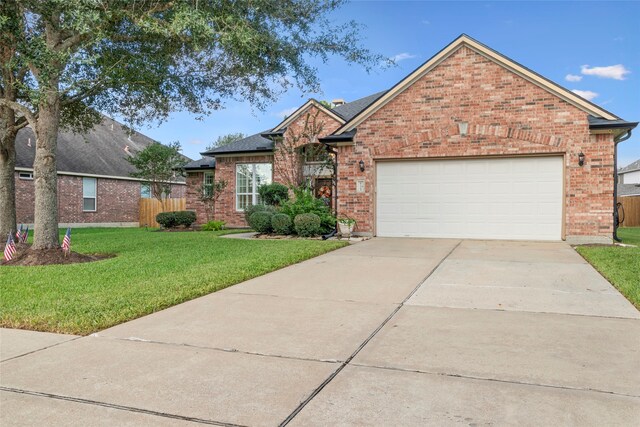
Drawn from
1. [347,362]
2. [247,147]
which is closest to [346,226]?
[247,147]

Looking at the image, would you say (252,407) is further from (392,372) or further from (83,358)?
(83,358)

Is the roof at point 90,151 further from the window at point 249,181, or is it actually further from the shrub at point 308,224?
the shrub at point 308,224

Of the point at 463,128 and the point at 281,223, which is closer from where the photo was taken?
the point at 463,128

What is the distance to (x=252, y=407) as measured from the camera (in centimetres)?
272

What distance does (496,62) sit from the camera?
41.5 ft

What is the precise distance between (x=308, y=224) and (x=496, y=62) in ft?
22.8

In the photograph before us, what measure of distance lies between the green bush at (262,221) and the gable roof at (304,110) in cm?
581

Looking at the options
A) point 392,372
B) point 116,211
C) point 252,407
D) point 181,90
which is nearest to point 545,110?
point 181,90

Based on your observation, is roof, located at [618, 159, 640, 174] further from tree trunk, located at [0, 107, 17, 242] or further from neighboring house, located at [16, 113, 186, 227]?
tree trunk, located at [0, 107, 17, 242]

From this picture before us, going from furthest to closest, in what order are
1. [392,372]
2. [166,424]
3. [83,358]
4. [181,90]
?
[181,90] < [83,358] < [392,372] < [166,424]

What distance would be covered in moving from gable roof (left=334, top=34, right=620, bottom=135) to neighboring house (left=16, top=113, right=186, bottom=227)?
13763 mm

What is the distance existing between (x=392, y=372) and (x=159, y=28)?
24.2ft

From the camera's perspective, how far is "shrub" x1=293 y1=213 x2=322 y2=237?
13578 millimetres

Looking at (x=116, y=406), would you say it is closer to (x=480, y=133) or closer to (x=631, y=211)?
(x=480, y=133)
